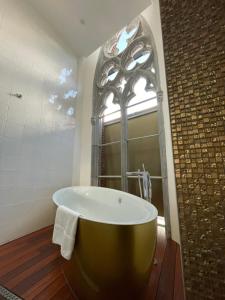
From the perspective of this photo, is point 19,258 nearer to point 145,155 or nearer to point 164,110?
point 145,155

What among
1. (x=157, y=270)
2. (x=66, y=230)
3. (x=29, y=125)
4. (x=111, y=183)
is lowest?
(x=157, y=270)

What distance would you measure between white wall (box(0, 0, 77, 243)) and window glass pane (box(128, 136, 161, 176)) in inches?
48.9

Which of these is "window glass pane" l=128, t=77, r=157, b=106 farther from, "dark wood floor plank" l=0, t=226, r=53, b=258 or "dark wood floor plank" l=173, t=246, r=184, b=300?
"dark wood floor plank" l=0, t=226, r=53, b=258

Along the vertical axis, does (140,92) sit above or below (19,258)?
above

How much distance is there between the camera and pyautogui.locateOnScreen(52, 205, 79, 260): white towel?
1114 mm

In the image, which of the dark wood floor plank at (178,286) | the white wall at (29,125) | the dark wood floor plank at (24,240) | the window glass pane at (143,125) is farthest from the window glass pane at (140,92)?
the dark wood floor plank at (24,240)

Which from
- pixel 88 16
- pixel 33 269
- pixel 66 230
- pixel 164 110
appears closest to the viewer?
pixel 66 230

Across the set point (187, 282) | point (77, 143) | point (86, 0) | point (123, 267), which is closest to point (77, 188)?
point (77, 143)

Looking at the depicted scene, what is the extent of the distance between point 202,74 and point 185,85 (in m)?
0.06

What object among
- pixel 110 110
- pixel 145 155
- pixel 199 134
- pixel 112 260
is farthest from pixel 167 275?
pixel 110 110

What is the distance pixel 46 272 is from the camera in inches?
54.5

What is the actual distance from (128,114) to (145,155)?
86 centimetres

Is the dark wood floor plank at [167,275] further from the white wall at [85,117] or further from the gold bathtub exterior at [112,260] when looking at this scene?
the white wall at [85,117]

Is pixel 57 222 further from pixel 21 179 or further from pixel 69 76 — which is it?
pixel 69 76
